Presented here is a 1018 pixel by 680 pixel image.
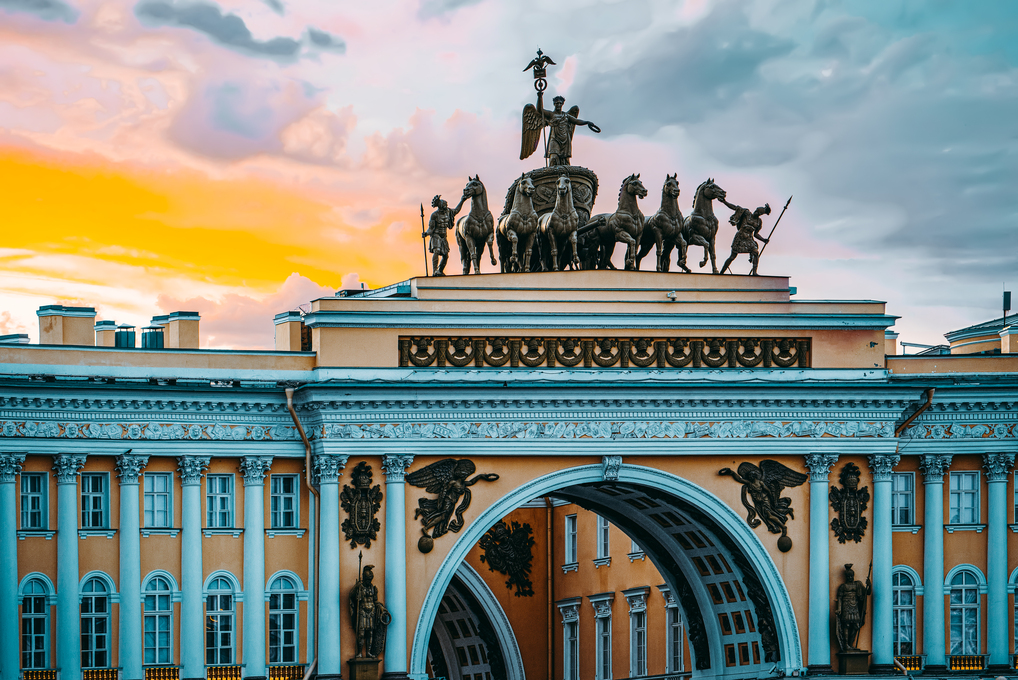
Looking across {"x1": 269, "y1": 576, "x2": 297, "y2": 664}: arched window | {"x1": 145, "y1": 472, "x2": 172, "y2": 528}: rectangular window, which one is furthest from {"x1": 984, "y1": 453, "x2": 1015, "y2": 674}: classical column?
{"x1": 145, "y1": 472, "x2": 172, "y2": 528}: rectangular window

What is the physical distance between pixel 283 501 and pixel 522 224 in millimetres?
8116

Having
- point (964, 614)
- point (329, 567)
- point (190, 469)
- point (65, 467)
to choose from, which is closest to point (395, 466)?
point (329, 567)

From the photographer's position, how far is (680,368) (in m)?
42.0

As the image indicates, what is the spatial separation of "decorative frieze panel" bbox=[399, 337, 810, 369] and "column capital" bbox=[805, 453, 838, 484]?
191cm

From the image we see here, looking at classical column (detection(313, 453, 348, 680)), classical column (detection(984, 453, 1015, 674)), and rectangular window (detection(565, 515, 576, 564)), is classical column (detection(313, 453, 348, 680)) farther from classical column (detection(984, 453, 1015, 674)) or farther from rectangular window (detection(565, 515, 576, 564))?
rectangular window (detection(565, 515, 576, 564))

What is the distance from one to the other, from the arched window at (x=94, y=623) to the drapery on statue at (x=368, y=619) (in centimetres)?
492

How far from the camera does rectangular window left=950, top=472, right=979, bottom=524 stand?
44281 mm

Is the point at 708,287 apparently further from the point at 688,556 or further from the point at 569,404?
the point at 688,556

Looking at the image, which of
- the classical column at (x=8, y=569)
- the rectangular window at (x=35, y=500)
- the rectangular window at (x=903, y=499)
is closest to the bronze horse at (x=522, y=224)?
the rectangular window at (x=903, y=499)

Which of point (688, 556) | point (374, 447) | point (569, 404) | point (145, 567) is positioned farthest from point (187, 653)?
point (688, 556)

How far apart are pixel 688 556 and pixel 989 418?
7.59 metres

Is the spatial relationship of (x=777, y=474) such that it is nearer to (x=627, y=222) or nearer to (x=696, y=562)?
(x=696, y=562)

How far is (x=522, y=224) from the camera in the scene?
145 feet

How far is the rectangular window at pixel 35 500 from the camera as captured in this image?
131ft
